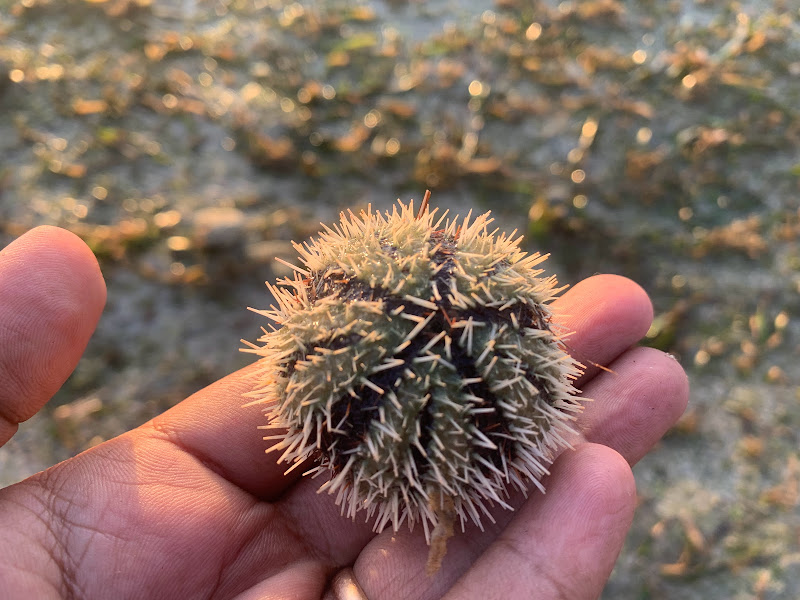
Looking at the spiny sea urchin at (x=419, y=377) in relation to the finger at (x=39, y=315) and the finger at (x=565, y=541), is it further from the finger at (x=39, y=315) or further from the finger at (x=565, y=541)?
the finger at (x=39, y=315)

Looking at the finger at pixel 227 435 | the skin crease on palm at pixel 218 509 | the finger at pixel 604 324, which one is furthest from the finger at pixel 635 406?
the finger at pixel 227 435

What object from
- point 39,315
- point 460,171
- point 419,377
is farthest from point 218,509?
point 460,171

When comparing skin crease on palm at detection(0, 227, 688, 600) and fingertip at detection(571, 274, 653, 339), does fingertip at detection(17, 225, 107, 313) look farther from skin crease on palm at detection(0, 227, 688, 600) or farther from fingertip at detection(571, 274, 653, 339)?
fingertip at detection(571, 274, 653, 339)

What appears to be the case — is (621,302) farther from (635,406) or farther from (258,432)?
(258,432)

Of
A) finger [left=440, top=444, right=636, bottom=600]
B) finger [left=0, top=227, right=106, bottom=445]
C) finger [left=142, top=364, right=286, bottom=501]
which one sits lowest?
finger [left=142, top=364, right=286, bottom=501]

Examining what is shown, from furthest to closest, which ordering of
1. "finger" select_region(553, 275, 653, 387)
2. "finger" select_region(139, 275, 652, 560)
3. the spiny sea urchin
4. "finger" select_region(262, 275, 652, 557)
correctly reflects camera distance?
"finger" select_region(553, 275, 653, 387), "finger" select_region(262, 275, 652, 557), "finger" select_region(139, 275, 652, 560), the spiny sea urchin

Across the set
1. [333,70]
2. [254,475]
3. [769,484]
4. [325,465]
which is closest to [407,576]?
[325,465]

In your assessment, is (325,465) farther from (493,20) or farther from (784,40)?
(784,40)

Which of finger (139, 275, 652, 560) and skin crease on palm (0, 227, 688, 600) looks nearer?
skin crease on palm (0, 227, 688, 600)

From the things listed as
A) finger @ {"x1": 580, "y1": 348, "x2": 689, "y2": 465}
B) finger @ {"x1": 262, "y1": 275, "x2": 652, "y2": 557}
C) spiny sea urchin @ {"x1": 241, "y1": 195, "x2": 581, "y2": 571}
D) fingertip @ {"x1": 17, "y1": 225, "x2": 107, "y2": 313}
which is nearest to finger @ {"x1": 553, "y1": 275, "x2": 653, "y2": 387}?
finger @ {"x1": 262, "y1": 275, "x2": 652, "y2": 557}
